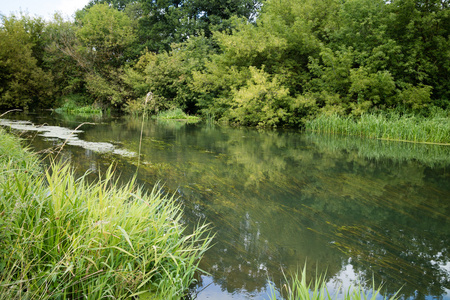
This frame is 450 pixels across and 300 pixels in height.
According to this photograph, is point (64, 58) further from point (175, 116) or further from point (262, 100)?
point (262, 100)

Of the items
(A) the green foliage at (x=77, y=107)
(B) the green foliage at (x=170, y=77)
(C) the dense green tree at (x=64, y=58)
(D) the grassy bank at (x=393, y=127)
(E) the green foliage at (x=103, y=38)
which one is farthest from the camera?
(C) the dense green tree at (x=64, y=58)

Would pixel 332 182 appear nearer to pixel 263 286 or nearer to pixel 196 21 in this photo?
pixel 263 286

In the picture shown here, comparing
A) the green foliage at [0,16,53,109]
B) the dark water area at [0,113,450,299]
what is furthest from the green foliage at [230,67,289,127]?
the green foliage at [0,16,53,109]

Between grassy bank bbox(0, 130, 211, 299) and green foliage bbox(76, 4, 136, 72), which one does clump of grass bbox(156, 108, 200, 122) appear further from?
grassy bank bbox(0, 130, 211, 299)

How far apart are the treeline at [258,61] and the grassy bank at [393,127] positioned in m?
0.76

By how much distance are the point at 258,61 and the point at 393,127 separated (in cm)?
839

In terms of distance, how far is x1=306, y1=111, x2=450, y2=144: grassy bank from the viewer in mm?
10523

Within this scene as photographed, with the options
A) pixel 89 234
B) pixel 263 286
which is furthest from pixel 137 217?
pixel 263 286

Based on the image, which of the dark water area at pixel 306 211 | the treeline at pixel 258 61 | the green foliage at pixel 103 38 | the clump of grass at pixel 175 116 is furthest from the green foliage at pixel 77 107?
the dark water area at pixel 306 211

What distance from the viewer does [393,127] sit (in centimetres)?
1119

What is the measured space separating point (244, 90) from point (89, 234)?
44.9 ft

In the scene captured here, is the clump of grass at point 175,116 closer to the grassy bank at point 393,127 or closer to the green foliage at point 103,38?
the green foliage at point 103,38

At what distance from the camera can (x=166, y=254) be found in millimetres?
2031

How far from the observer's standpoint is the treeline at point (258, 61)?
45.0 feet
